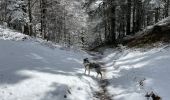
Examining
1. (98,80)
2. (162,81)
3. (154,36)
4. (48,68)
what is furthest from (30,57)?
(154,36)

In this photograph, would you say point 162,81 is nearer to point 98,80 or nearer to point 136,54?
point 98,80

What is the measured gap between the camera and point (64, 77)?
661 inches

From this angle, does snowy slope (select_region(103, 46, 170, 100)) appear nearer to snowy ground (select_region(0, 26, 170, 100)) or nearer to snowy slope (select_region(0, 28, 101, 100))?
snowy ground (select_region(0, 26, 170, 100))

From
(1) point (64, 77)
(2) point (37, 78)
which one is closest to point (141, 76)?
(1) point (64, 77)

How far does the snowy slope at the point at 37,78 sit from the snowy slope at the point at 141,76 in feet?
4.80

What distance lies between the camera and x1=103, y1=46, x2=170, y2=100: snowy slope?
15.0 meters

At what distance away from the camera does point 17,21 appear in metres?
33.9

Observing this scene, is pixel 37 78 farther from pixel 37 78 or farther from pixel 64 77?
pixel 64 77

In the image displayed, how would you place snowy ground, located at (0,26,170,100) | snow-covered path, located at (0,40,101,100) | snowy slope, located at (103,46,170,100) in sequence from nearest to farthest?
snow-covered path, located at (0,40,101,100) < snowy ground, located at (0,26,170,100) < snowy slope, located at (103,46,170,100)

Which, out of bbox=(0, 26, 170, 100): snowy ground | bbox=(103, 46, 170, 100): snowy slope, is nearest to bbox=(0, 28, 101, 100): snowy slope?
bbox=(0, 26, 170, 100): snowy ground

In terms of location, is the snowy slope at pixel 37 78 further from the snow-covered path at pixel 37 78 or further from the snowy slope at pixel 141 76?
the snowy slope at pixel 141 76

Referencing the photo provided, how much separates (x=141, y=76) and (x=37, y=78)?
590 centimetres

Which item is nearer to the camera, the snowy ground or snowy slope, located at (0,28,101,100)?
snowy slope, located at (0,28,101,100)

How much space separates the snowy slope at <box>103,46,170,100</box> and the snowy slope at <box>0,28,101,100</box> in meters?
1.46
